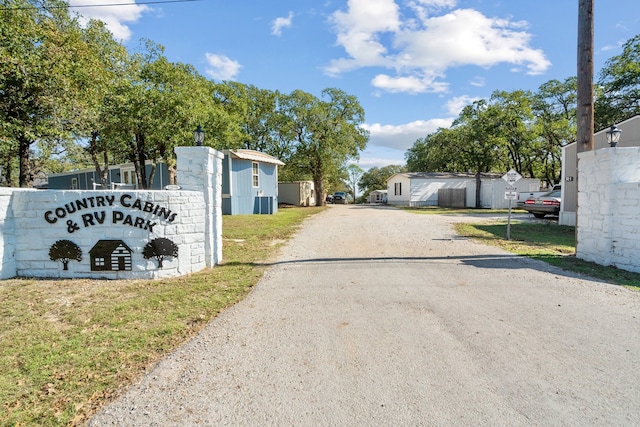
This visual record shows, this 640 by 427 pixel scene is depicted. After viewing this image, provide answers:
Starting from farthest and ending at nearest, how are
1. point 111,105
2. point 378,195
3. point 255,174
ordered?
point 378,195
point 255,174
point 111,105

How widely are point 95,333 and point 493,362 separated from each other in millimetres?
4026

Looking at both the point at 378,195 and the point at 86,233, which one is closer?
the point at 86,233

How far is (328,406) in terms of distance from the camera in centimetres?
236

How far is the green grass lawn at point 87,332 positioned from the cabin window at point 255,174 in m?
Result: 14.5

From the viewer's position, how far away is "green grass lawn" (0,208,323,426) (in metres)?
2.45

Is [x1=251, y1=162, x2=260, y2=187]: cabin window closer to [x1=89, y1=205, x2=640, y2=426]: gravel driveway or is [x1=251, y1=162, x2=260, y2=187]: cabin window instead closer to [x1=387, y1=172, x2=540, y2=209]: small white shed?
[x1=89, y1=205, x2=640, y2=426]: gravel driveway

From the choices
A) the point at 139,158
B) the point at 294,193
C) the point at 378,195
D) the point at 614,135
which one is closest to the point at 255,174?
the point at 139,158

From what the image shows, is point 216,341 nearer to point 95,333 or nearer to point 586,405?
point 95,333

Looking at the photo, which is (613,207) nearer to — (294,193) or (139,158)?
(139,158)

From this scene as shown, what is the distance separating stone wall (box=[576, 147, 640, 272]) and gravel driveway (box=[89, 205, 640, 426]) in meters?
1.65

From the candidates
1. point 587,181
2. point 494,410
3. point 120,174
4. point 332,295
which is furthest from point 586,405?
point 120,174

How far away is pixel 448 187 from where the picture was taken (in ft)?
104

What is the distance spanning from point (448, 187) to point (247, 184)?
2046 cm

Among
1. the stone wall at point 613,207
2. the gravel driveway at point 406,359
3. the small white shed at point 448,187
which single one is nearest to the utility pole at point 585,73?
the stone wall at point 613,207
